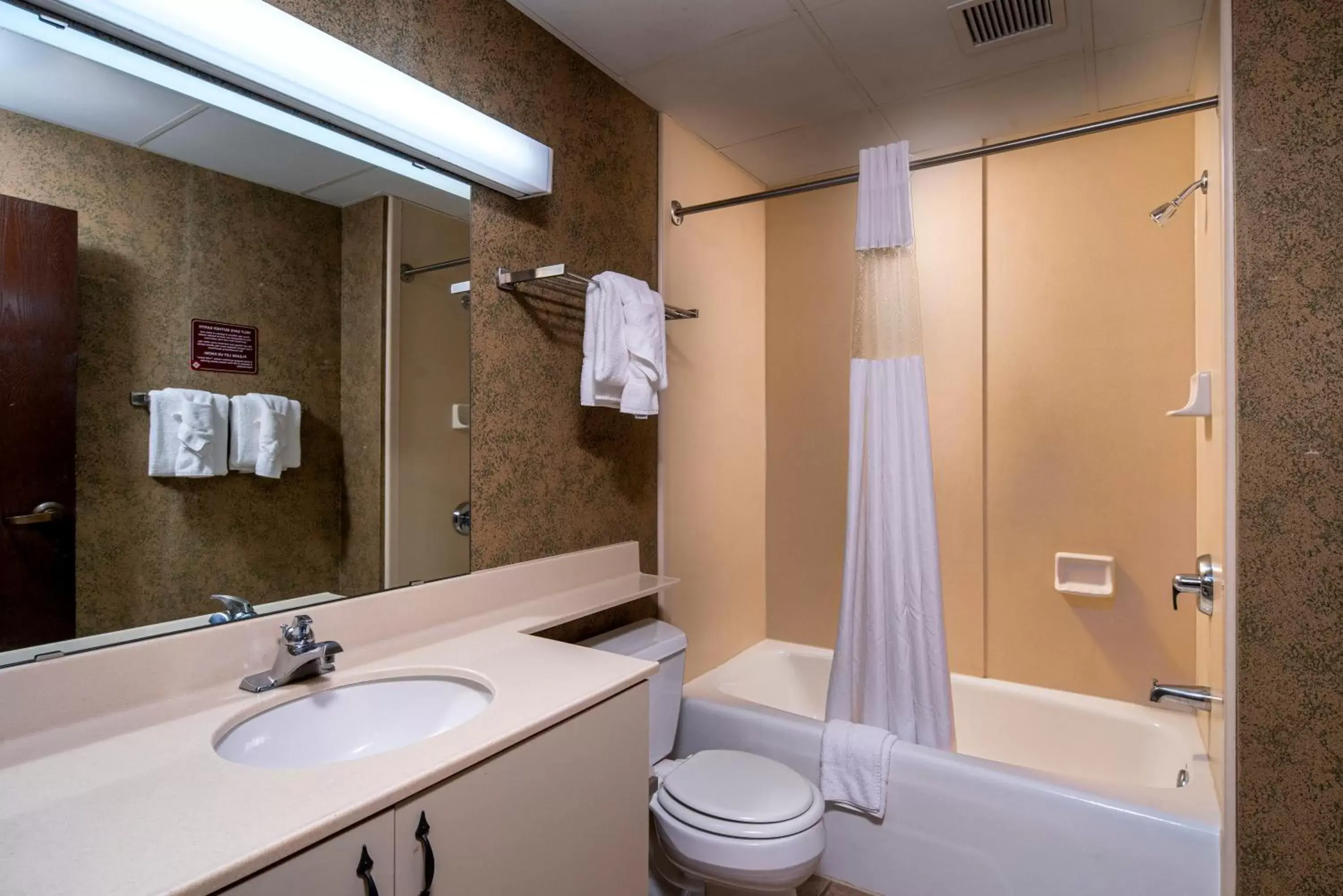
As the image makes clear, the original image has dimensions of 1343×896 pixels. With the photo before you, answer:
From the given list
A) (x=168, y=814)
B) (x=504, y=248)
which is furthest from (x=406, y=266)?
(x=168, y=814)

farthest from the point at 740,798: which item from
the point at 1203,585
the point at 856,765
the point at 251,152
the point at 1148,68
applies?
the point at 1148,68

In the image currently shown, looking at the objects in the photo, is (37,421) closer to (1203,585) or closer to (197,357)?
(197,357)

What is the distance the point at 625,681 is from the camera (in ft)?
3.92

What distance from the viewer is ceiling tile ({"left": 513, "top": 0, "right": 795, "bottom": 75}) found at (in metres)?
1.66

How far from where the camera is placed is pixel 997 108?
7.20 ft

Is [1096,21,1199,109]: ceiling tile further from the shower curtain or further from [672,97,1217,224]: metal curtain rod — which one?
the shower curtain

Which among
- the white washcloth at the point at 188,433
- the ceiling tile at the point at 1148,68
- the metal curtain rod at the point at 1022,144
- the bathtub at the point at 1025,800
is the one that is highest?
the ceiling tile at the point at 1148,68

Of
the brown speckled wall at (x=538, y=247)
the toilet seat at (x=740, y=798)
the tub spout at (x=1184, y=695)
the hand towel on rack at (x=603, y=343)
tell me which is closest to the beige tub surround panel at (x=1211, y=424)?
the tub spout at (x=1184, y=695)

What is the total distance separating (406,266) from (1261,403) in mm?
1763

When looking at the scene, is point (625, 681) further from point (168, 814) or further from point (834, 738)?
point (834, 738)

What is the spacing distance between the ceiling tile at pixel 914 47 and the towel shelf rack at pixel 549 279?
0.93m

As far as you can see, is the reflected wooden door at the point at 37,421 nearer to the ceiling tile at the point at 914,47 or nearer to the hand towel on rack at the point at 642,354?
the hand towel on rack at the point at 642,354

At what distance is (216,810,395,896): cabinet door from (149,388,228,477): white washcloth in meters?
0.71

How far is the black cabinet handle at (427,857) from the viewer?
2.77 feet
